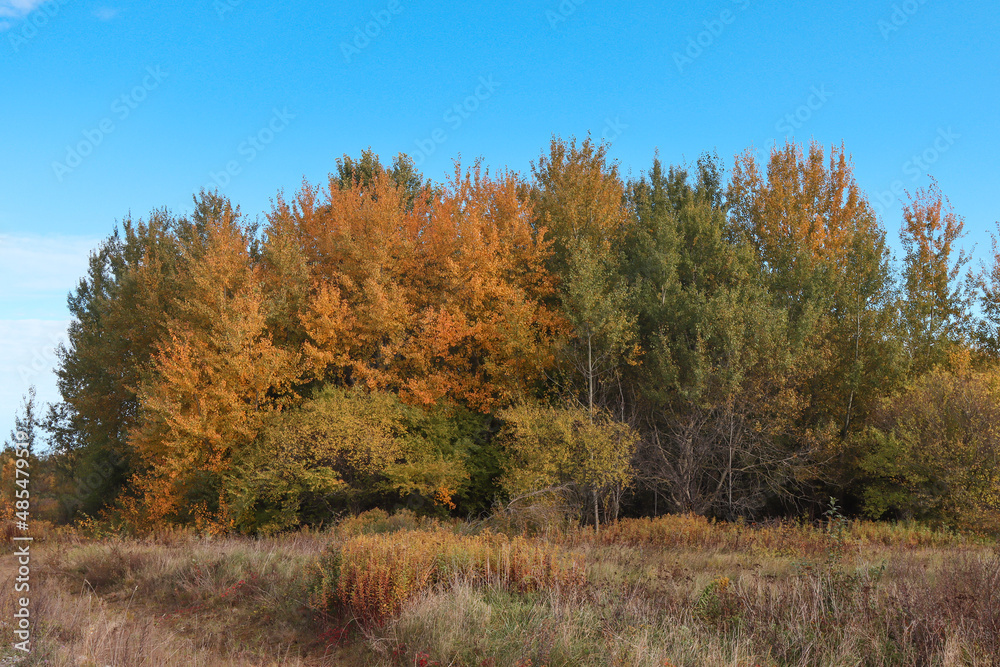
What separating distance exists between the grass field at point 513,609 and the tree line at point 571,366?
29.0 feet

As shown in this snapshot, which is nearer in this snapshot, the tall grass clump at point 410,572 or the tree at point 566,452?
the tall grass clump at point 410,572

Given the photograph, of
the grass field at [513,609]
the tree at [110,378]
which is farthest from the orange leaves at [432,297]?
the grass field at [513,609]

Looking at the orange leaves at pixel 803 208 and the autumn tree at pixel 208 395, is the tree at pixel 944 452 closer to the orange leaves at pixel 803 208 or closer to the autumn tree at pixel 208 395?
the orange leaves at pixel 803 208

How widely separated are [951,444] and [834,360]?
5.94 meters

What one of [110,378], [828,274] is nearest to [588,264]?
[828,274]

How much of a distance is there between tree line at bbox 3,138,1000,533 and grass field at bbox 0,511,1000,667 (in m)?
8.83

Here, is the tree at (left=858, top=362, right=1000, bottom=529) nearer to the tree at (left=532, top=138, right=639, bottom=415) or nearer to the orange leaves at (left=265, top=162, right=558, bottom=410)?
the tree at (left=532, top=138, right=639, bottom=415)

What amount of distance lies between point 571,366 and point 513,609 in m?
15.4

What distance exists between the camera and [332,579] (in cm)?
838

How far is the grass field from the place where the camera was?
19.6 ft

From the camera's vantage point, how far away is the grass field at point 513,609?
5965mm

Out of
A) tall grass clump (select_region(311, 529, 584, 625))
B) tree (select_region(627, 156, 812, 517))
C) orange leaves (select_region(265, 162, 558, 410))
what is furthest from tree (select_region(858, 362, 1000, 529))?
tall grass clump (select_region(311, 529, 584, 625))

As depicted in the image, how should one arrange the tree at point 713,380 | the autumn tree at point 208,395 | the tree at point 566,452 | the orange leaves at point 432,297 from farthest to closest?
the orange leaves at point 432,297 < the autumn tree at point 208,395 < the tree at point 713,380 < the tree at point 566,452

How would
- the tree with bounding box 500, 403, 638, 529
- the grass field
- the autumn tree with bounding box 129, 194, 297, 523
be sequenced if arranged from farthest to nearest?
the autumn tree with bounding box 129, 194, 297, 523
the tree with bounding box 500, 403, 638, 529
the grass field
